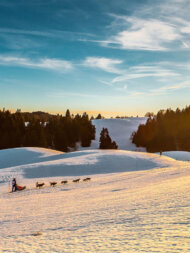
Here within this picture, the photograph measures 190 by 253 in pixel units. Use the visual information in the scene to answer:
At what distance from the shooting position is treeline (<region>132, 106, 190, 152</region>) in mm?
94750

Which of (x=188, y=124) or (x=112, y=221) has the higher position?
(x=188, y=124)

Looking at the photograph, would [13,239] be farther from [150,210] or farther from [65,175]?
[65,175]

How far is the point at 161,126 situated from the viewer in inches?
3981

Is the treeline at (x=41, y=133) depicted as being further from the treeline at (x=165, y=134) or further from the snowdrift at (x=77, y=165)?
the snowdrift at (x=77, y=165)

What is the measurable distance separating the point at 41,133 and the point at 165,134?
5382cm

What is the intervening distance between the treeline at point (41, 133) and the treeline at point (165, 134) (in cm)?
2200

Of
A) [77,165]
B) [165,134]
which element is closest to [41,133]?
[77,165]

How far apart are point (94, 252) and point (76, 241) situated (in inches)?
53.8

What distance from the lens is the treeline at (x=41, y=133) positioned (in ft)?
255

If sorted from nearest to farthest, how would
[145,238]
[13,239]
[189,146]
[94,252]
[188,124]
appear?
[94,252] → [145,238] → [13,239] → [189,146] → [188,124]

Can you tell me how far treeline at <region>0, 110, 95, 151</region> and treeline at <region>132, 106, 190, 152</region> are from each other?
22.0 m

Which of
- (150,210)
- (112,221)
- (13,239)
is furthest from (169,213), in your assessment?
(13,239)

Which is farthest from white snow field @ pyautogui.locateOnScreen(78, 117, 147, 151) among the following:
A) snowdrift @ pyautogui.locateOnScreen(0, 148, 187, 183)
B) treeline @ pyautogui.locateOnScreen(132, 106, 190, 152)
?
snowdrift @ pyautogui.locateOnScreen(0, 148, 187, 183)

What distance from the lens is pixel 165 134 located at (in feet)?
325
